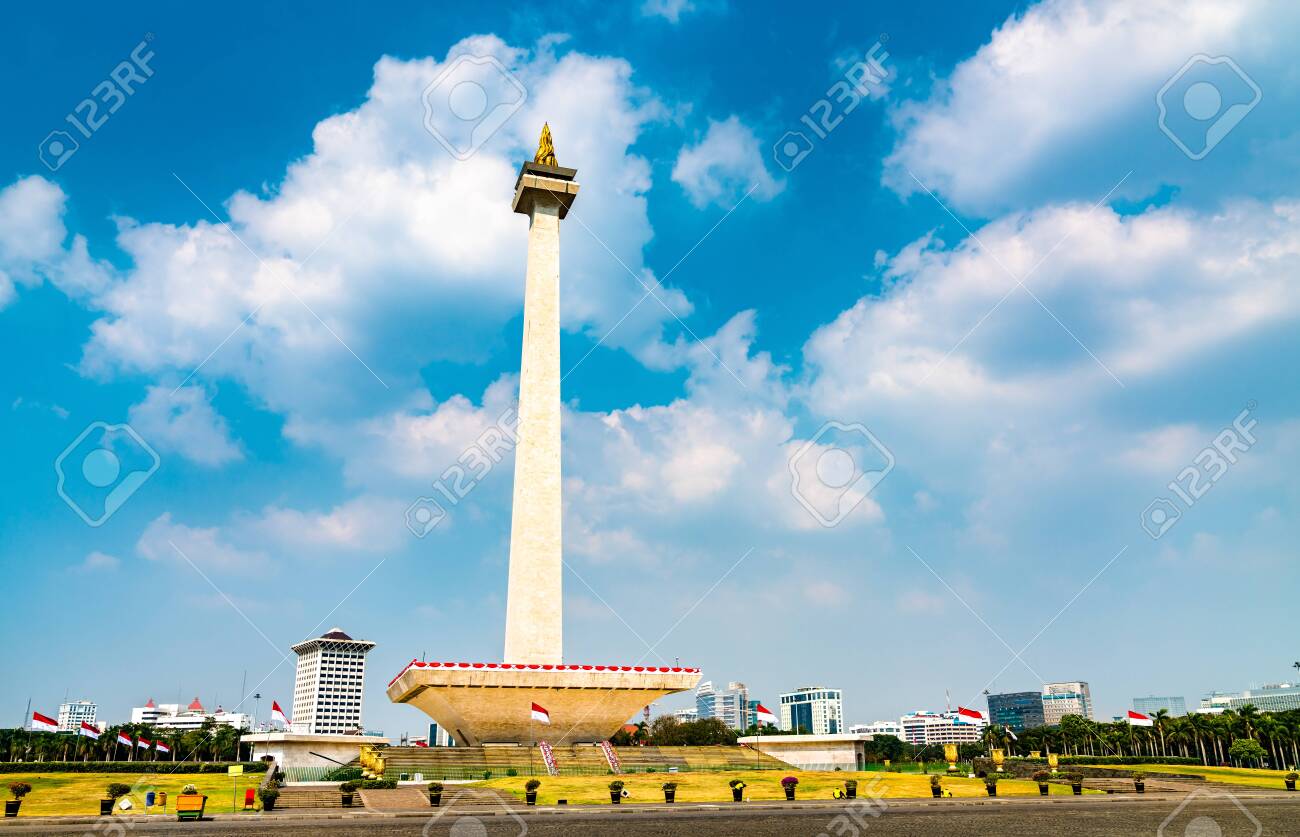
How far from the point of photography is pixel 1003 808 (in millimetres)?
28344

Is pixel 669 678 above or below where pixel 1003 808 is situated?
above

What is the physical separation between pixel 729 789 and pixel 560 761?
407 inches

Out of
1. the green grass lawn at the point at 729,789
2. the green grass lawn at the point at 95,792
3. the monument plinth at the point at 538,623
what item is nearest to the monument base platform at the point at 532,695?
Result: the monument plinth at the point at 538,623

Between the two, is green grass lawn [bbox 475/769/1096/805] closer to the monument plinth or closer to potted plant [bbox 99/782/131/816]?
the monument plinth

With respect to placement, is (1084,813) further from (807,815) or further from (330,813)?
(330,813)

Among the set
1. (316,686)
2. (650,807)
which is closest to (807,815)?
(650,807)

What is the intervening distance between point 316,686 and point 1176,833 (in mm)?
193380

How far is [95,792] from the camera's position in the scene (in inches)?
1323

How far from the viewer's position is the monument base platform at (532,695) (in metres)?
42.2

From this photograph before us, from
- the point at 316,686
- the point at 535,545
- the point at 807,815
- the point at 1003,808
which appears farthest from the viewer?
the point at 316,686
